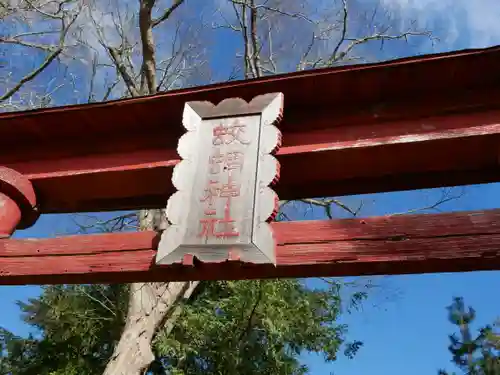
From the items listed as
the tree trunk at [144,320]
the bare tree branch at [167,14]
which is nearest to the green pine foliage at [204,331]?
the tree trunk at [144,320]

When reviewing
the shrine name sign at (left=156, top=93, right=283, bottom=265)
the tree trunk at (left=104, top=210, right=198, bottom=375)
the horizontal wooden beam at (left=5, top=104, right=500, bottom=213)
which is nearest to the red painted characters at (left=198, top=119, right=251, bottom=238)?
the shrine name sign at (left=156, top=93, right=283, bottom=265)

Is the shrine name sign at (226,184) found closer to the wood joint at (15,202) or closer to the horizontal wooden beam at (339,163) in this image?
the horizontal wooden beam at (339,163)

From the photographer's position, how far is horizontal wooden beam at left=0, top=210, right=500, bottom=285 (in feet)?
7.59

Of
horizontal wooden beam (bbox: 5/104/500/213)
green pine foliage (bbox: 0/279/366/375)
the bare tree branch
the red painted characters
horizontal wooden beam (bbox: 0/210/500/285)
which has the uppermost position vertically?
the bare tree branch

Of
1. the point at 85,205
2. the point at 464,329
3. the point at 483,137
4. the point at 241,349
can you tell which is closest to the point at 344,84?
the point at 483,137

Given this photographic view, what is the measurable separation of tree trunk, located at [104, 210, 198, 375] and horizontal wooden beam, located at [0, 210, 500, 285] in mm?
4442

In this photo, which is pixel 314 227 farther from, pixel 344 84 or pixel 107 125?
pixel 107 125

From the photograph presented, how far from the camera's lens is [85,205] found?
3.70 meters

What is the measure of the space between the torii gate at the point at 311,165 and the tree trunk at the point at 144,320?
12.6ft

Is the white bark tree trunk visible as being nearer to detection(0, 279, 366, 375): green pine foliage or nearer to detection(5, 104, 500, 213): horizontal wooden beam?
detection(0, 279, 366, 375): green pine foliage

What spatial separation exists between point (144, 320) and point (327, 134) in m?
5.23

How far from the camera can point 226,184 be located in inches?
109

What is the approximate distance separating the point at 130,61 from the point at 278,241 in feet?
30.0

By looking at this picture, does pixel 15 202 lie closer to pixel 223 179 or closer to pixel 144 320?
pixel 223 179
